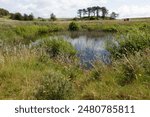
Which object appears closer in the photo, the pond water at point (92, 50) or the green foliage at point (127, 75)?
the green foliage at point (127, 75)

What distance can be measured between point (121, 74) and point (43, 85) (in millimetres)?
2045

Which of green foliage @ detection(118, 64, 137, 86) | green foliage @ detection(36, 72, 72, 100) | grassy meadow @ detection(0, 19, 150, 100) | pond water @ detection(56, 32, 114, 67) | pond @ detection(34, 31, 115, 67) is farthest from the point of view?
pond water @ detection(56, 32, 114, 67)

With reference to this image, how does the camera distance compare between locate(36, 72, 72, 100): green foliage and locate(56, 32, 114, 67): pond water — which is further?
locate(56, 32, 114, 67): pond water

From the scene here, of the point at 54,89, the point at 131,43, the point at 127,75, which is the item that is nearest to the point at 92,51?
the point at 131,43

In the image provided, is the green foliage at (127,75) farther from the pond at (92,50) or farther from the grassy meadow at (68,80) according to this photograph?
the pond at (92,50)

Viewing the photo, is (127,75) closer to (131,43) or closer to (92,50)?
(131,43)

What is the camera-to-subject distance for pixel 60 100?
19.4ft

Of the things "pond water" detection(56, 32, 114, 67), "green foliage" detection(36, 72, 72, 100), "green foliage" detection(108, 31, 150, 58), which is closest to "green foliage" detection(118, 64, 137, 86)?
"green foliage" detection(36, 72, 72, 100)

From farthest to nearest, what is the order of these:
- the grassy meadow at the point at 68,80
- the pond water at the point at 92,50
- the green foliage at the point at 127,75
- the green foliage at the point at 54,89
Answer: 1. the pond water at the point at 92,50
2. the green foliage at the point at 127,75
3. the grassy meadow at the point at 68,80
4. the green foliage at the point at 54,89

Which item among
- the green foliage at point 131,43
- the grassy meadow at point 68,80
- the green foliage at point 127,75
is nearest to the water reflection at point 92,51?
the green foliage at point 131,43

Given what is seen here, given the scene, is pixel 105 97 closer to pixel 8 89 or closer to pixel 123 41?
pixel 8 89

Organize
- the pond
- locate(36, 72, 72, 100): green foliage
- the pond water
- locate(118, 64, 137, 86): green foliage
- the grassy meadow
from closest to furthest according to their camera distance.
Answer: locate(36, 72, 72, 100): green foliage, the grassy meadow, locate(118, 64, 137, 86): green foliage, the pond, the pond water

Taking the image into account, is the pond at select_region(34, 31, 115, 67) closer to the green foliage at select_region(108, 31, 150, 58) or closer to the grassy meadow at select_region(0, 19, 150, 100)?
the green foliage at select_region(108, 31, 150, 58)

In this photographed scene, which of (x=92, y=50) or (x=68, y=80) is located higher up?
(x=68, y=80)
